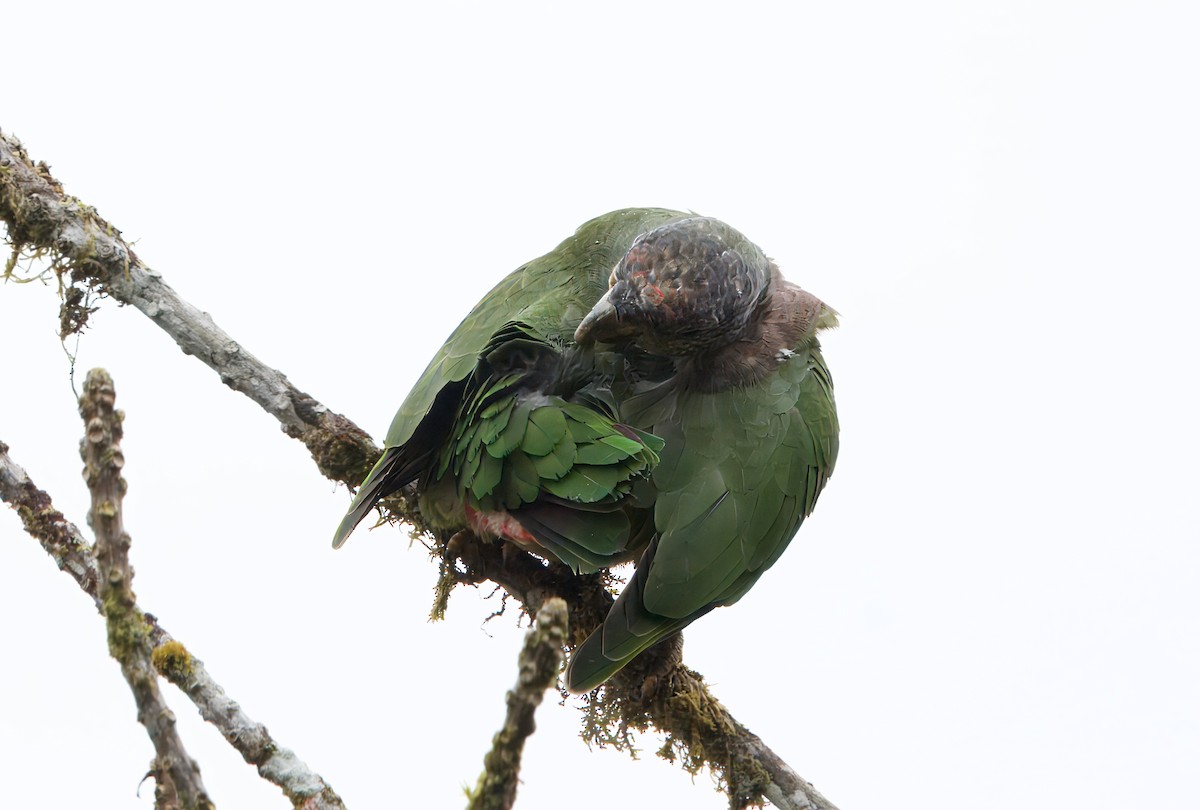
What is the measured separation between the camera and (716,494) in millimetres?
3031

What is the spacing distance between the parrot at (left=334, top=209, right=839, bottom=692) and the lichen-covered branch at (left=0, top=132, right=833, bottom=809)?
176 millimetres

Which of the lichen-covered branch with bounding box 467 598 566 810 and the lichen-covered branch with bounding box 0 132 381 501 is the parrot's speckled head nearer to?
the lichen-covered branch with bounding box 0 132 381 501

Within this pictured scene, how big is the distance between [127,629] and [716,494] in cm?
170

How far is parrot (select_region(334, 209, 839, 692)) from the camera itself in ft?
8.98

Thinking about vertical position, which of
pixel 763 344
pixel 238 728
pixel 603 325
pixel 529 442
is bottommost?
pixel 238 728

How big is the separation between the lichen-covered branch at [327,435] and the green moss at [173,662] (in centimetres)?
112

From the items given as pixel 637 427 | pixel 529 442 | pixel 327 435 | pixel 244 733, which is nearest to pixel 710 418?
pixel 637 427

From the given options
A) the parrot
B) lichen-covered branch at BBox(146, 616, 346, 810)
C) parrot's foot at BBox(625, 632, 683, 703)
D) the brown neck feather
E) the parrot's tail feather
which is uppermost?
the brown neck feather

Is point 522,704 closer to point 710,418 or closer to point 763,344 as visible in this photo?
point 710,418

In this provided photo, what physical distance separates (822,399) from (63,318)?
2271mm

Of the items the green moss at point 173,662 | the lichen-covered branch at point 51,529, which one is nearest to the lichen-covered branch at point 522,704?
the green moss at point 173,662

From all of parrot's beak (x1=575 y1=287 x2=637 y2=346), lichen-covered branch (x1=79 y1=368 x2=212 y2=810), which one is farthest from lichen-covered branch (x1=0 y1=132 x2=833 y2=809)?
lichen-covered branch (x1=79 y1=368 x2=212 y2=810)

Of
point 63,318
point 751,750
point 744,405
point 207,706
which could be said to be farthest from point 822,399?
A: point 63,318

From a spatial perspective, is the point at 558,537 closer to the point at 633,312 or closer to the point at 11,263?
the point at 633,312
